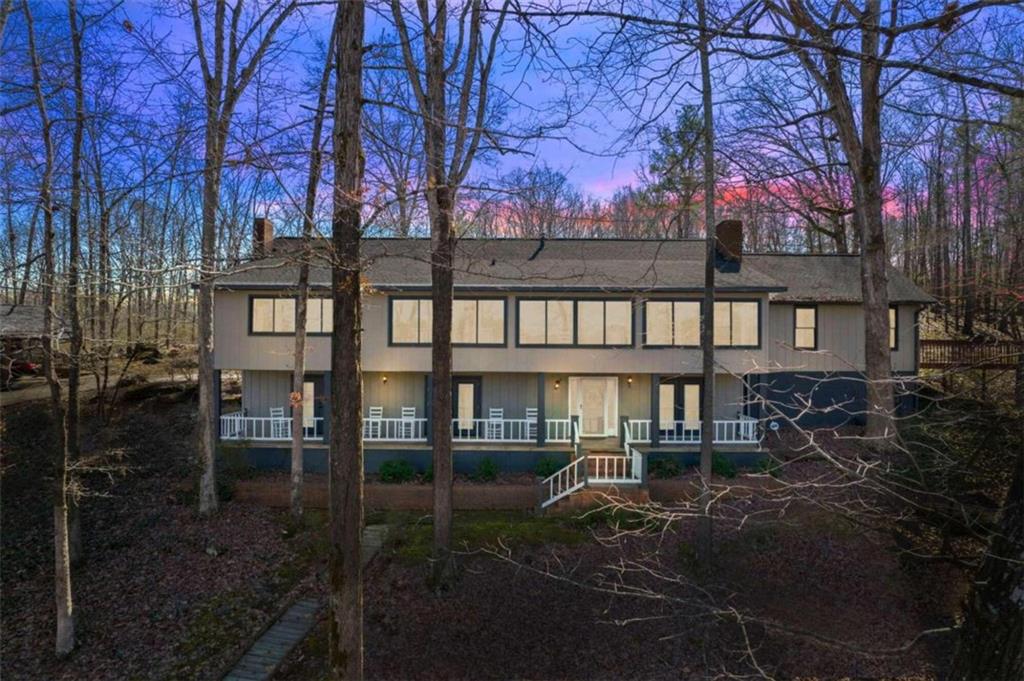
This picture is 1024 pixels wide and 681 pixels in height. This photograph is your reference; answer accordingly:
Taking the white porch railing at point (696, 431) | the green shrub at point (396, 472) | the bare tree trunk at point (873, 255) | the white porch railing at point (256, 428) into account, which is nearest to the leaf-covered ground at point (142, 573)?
the white porch railing at point (256, 428)

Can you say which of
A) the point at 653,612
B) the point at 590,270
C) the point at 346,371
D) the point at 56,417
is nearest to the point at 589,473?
the point at 653,612

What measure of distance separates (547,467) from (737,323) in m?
7.12

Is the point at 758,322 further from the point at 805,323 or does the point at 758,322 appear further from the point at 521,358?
the point at 521,358

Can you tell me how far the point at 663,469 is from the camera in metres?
15.5

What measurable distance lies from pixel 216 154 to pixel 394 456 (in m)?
11.4

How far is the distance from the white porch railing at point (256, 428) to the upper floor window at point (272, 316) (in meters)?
2.62

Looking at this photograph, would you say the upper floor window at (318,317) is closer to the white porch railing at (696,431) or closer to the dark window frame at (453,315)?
the dark window frame at (453,315)

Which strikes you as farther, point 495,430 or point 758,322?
point 495,430

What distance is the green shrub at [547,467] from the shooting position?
15.3 meters

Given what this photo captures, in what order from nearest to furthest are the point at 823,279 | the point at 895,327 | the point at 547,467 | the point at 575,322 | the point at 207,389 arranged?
the point at 207,389, the point at 547,467, the point at 575,322, the point at 895,327, the point at 823,279

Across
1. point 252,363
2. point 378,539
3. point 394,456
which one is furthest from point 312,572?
point 252,363

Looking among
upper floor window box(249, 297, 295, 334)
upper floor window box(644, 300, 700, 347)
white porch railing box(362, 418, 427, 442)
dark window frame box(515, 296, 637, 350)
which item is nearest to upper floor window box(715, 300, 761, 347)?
upper floor window box(644, 300, 700, 347)

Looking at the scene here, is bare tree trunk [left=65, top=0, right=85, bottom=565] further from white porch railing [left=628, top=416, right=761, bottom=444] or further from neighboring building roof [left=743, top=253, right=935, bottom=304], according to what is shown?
neighboring building roof [left=743, top=253, right=935, bottom=304]

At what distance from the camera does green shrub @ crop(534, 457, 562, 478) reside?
15.3 metres
